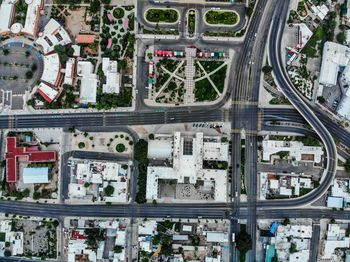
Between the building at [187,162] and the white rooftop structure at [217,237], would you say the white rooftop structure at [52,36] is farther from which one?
the white rooftop structure at [217,237]

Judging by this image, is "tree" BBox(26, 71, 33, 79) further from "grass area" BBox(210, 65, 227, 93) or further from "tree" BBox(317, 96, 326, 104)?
"tree" BBox(317, 96, 326, 104)

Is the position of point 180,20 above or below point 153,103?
above

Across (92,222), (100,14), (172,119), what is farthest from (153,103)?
(92,222)

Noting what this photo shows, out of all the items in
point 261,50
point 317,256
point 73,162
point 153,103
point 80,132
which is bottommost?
point 317,256

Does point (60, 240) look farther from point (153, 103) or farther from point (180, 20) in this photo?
point (180, 20)

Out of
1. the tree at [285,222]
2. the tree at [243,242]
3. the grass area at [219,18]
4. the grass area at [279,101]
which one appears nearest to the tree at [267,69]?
the grass area at [279,101]
